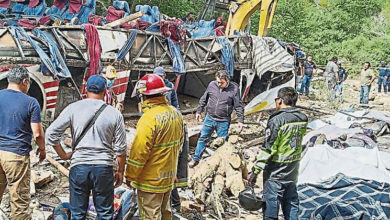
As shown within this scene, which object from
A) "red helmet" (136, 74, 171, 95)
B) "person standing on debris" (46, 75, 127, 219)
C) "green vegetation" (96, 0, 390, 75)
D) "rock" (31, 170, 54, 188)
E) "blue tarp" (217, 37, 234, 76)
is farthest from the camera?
"green vegetation" (96, 0, 390, 75)

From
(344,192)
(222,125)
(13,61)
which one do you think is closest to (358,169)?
(344,192)

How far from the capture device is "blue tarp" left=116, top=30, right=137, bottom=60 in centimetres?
848

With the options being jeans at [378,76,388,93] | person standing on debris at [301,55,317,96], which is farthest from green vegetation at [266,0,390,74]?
person standing on debris at [301,55,317,96]

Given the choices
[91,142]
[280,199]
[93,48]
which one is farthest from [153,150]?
[93,48]

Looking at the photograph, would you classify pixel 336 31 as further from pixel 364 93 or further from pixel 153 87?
pixel 153 87

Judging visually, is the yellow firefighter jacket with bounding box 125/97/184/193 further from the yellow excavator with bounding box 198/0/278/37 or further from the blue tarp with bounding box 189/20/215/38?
the yellow excavator with bounding box 198/0/278/37

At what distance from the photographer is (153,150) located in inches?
133

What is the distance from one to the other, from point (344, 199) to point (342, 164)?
3.24 ft

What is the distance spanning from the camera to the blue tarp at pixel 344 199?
459cm

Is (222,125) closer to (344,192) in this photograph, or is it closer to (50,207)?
(344,192)

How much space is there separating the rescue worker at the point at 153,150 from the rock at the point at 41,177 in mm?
2211

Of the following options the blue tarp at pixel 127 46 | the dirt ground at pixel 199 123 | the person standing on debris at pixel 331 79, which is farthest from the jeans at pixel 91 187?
the person standing on debris at pixel 331 79

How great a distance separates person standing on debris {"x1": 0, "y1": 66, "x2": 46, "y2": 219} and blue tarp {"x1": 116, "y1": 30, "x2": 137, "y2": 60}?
4.76 m

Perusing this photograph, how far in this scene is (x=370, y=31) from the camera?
27.1 metres
